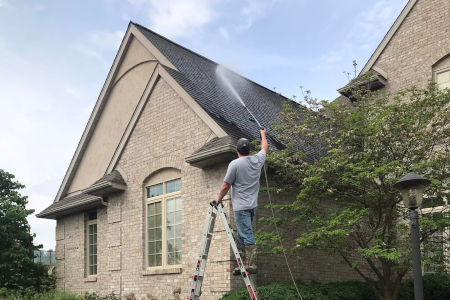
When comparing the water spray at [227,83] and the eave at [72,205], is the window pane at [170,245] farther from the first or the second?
the water spray at [227,83]

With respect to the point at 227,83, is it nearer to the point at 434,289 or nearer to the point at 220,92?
the point at 220,92

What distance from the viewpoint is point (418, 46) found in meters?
15.4

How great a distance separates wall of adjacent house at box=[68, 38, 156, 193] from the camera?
18.2 meters

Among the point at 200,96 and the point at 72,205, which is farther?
the point at 72,205

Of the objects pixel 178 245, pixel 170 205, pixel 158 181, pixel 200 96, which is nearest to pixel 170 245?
pixel 178 245

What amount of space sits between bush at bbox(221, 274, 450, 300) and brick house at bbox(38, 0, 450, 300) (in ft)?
4.09

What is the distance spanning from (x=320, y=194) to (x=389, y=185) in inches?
57.8

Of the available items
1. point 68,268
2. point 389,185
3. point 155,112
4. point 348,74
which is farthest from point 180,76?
point 68,268

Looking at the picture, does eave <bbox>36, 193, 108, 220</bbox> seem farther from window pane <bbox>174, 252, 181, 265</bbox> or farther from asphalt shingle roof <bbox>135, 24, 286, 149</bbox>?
asphalt shingle roof <bbox>135, 24, 286, 149</bbox>

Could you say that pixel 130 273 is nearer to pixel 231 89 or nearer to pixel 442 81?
pixel 231 89

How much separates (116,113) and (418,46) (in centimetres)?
1040

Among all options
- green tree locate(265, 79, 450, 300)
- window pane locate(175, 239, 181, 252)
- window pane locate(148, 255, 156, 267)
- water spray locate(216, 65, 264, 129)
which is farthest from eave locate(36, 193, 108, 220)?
green tree locate(265, 79, 450, 300)

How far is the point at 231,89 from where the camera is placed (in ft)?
56.9

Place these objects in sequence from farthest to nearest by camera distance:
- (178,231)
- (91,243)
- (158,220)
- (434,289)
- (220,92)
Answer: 1. (91,243)
2. (220,92)
3. (158,220)
4. (178,231)
5. (434,289)
